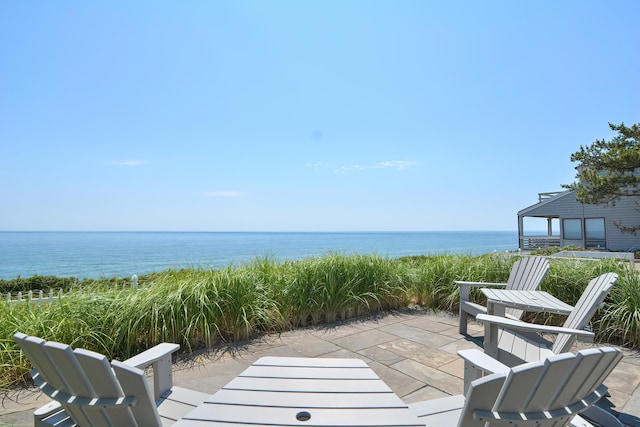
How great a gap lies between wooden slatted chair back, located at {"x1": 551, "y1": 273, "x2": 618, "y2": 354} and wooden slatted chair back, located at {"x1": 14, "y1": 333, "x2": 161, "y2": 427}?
2.74 meters

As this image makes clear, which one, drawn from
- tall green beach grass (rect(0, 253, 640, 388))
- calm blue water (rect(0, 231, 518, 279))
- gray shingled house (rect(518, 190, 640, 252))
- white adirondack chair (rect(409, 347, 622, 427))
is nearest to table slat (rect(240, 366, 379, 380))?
white adirondack chair (rect(409, 347, 622, 427))

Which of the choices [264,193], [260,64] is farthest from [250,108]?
[264,193]

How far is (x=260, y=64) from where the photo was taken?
816 centimetres

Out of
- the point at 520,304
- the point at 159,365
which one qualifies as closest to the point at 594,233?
the point at 520,304

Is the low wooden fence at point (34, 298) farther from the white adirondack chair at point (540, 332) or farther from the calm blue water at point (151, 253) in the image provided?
the white adirondack chair at point (540, 332)

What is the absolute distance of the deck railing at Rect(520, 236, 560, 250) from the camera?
803 inches

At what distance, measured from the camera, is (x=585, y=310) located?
268 centimetres

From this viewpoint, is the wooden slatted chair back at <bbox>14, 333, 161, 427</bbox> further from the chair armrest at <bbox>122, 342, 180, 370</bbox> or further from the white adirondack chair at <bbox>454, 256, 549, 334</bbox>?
the white adirondack chair at <bbox>454, 256, 549, 334</bbox>

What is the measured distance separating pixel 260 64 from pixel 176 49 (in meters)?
1.89

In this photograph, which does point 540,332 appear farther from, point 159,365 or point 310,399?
point 159,365

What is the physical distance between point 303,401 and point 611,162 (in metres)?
16.0

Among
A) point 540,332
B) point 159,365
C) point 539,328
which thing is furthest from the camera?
point 540,332

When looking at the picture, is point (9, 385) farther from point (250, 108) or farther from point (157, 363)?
point (250, 108)

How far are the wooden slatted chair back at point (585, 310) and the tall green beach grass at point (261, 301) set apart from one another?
1436 millimetres
